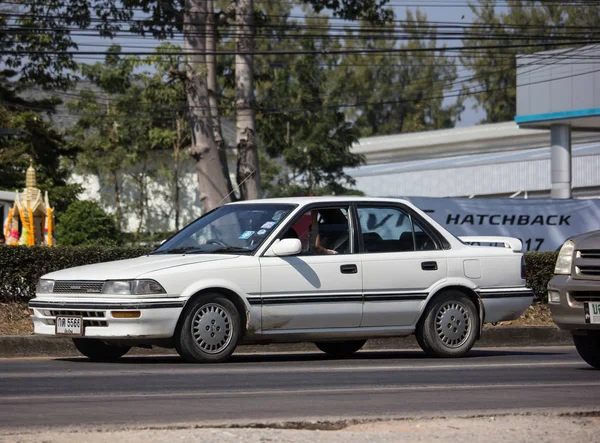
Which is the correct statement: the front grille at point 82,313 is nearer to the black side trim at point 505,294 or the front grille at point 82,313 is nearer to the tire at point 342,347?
the tire at point 342,347

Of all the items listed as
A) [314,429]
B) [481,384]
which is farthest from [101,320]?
[314,429]

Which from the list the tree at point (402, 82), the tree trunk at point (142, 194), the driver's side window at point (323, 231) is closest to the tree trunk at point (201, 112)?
the driver's side window at point (323, 231)

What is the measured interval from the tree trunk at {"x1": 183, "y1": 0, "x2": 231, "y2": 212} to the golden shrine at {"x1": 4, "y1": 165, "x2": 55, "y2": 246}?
17.0 feet

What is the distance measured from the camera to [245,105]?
25.0m

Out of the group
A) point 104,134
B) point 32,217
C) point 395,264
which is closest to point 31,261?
point 395,264

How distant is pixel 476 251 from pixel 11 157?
101 ft

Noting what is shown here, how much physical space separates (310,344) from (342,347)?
1817 millimetres

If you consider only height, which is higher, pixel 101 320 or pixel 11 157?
pixel 11 157

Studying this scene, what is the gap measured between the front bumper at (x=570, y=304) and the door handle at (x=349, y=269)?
194 cm

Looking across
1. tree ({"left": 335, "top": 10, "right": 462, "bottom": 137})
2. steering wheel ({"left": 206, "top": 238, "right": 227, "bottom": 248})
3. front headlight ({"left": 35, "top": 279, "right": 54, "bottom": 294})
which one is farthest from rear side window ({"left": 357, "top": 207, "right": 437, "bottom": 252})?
tree ({"left": 335, "top": 10, "right": 462, "bottom": 137})

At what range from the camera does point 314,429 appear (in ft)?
22.1

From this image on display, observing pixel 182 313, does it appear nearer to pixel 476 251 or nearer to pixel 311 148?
pixel 476 251

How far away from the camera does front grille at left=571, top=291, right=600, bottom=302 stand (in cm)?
1027

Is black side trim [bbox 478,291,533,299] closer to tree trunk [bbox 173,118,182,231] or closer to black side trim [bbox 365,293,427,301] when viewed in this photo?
black side trim [bbox 365,293,427,301]
